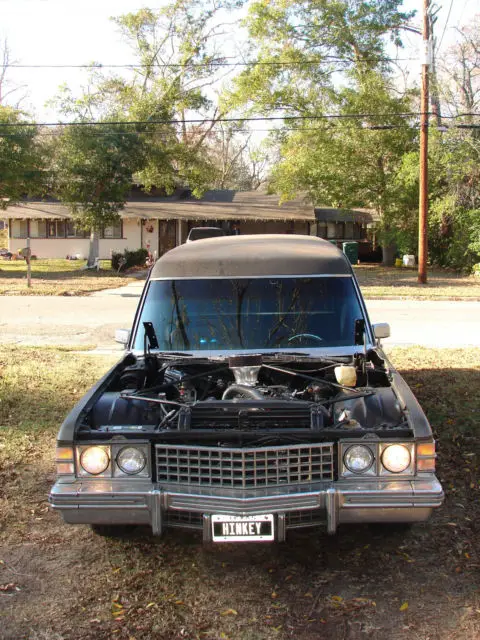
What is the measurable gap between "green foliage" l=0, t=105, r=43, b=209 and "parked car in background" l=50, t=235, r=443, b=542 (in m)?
21.4

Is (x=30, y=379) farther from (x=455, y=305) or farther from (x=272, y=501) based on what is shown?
(x=455, y=305)

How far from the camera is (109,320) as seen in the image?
45.1 ft

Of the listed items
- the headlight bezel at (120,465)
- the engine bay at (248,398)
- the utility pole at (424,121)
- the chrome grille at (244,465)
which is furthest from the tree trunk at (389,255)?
the headlight bezel at (120,465)

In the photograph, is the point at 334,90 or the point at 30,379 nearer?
the point at 30,379

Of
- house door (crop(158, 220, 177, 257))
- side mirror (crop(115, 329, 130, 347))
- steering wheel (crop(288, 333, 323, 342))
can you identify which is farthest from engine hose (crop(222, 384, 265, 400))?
house door (crop(158, 220, 177, 257))

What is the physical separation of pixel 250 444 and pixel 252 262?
7.40 ft

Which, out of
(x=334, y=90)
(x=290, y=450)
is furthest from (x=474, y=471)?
(x=334, y=90)

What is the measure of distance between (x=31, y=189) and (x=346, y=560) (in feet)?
81.9

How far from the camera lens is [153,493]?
11.2 feet

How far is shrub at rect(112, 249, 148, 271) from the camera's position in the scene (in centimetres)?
2823

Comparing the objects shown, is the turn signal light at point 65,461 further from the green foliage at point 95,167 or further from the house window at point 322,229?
the house window at point 322,229

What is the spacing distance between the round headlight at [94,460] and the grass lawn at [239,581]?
26.3 inches

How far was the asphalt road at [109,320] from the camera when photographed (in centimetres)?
1155

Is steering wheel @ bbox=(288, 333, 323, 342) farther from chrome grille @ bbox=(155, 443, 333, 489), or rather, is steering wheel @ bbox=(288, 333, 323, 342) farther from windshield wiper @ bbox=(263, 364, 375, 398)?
chrome grille @ bbox=(155, 443, 333, 489)
